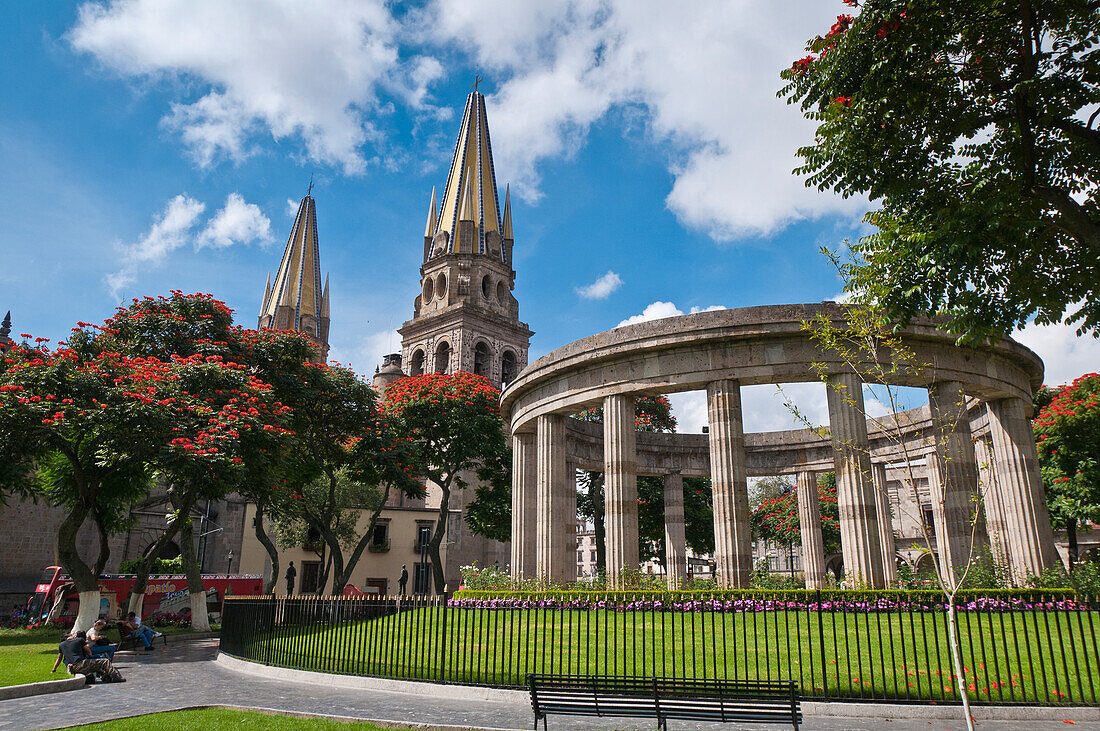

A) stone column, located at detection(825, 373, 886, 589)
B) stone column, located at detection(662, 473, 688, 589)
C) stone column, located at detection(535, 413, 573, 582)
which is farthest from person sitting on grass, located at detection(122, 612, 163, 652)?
stone column, located at detection(662, 473, 688, 589)

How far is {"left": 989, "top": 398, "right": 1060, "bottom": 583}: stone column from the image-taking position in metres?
20.7

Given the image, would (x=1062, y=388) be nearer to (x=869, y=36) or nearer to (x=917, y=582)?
(x=917, y=582)

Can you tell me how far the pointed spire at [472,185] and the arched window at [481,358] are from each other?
30.3ft

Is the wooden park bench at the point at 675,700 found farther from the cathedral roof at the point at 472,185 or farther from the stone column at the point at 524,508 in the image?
the cathedral roof at the point at 472,185

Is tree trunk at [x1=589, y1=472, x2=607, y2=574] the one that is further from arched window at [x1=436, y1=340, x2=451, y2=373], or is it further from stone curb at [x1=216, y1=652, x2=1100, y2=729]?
arched window at [x1=436, y1=340, x2=451, y2=373]

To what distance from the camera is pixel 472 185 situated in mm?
70250

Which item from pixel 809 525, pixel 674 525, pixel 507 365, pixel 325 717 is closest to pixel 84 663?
pixel 325 717

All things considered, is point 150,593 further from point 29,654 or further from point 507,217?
point 507,217

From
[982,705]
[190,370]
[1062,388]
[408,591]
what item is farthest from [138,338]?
[1062,388]

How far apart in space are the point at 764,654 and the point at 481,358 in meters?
56.6

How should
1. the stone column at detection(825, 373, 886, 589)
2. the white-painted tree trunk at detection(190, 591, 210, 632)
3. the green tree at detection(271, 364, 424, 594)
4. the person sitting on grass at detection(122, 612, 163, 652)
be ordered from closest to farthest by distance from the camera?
the stone column at detection(825, 373, 886, 589) < the person sitting on grass at detection(122, 612, 163, 652) < the white-painted tree trunk at detection(190, 591, 210, 632) < the green tree at detection(271, 364, 424, 594)

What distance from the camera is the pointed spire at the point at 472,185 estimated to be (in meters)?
69.3

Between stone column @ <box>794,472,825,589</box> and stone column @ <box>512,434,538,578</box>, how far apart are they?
38.6 feet

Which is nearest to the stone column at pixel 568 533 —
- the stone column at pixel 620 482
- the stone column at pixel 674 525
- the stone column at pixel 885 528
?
the stone column at pixel 620 482
